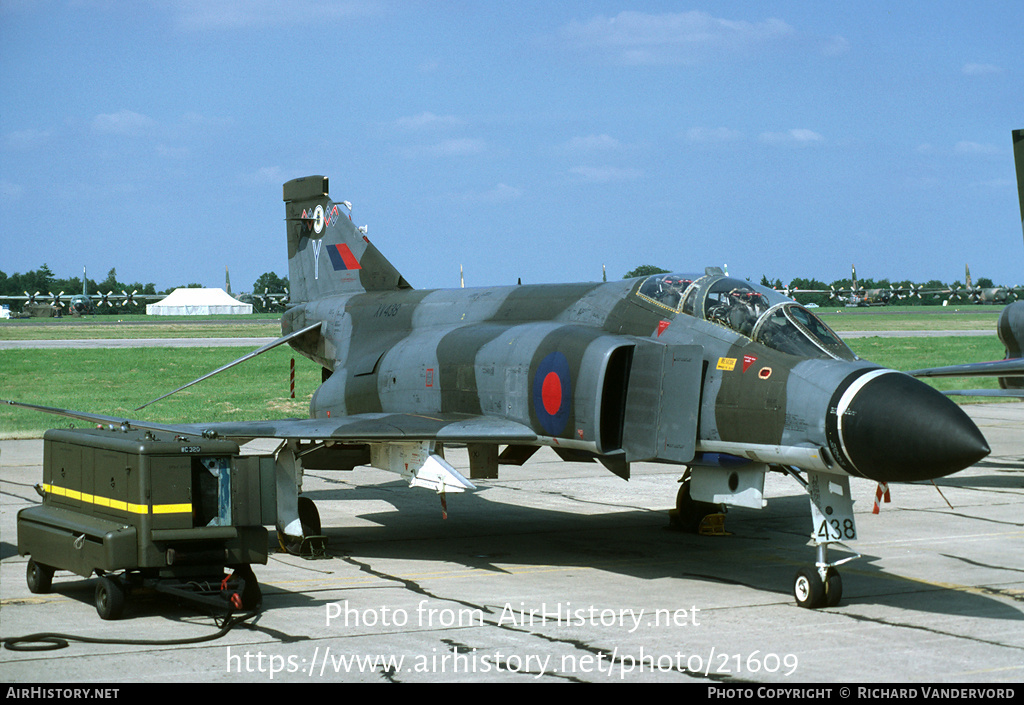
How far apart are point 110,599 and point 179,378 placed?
2958 centimetres

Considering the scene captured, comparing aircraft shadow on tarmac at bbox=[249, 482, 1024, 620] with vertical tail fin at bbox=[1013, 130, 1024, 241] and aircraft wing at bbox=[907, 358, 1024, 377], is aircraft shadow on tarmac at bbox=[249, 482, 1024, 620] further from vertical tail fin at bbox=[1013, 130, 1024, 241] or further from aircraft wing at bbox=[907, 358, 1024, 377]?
vertical tail fin at bbox=[1013, 130, 1024, 241]

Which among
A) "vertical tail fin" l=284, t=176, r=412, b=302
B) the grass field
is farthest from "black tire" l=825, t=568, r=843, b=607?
the grass field

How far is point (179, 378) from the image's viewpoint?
1484 inches

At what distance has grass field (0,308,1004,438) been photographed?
28945 millimetres

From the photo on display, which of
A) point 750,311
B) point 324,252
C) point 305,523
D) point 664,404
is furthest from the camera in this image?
point 324,252

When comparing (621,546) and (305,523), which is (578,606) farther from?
(305,523)

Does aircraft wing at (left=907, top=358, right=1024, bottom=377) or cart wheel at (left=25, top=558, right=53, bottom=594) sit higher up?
aircraft wing at (left=907, top=358, right=1024, bottom=377)

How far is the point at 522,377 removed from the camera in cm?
1225

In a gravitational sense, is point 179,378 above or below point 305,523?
above

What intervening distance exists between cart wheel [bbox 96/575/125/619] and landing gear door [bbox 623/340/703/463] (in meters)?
4.97

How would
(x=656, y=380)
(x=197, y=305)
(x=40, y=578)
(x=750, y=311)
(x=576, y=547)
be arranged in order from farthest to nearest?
(x=197, y=305), (x=576, y=547), (x=750, y=311), (x=656, y=380), (x=40, y=578)

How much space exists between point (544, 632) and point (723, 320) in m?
3.88

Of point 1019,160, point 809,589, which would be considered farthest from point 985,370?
point 809,589
